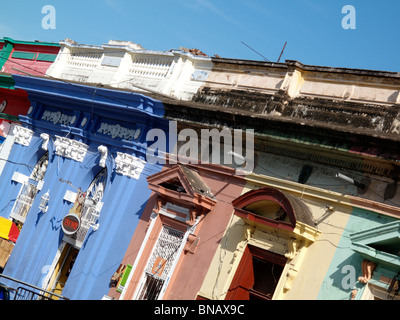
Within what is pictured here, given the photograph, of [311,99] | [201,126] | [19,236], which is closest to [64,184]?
[19,236]

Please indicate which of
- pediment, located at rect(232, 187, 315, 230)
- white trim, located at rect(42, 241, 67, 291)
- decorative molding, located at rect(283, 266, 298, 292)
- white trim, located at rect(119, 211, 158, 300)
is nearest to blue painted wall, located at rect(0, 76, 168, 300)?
white trim, located at rect(42, 241, 67, 291)

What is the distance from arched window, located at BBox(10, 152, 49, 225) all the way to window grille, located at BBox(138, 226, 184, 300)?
211 inches

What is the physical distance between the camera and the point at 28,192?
58.2 ft

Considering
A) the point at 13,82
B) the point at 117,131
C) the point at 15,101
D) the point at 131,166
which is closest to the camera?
the point at 131,166

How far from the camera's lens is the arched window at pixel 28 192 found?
57.6 ft

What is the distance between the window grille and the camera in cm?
1314

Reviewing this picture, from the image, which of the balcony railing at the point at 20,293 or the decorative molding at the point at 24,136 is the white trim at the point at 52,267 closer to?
the balcony railing at the point at 20,293

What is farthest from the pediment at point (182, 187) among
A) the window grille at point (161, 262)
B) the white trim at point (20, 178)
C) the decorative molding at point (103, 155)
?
the white trim at point (20, 178)

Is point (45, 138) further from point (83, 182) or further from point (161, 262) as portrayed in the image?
point (161, 262)

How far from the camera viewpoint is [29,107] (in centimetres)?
1862

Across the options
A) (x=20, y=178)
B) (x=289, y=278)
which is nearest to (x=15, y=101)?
(x=20, y=178)

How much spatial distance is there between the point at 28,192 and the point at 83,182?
258cm

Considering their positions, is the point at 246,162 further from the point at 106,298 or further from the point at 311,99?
the point at 106,298

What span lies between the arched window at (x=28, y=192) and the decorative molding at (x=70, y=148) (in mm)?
1439
